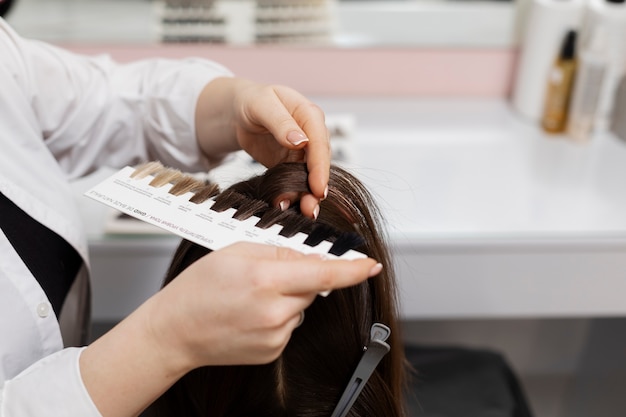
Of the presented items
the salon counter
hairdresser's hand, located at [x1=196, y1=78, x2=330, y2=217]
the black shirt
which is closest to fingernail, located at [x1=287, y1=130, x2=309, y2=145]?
hairdresser's hand, located at [x1=196, y1=78, x2=330, y2=217]

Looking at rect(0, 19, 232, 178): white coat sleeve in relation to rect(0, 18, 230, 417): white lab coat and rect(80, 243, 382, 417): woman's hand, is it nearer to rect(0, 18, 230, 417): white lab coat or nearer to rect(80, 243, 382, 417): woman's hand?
rect(0, 18, 230, 417): white lab coat

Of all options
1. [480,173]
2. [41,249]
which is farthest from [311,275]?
[480,173]

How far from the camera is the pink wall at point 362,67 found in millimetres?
1686

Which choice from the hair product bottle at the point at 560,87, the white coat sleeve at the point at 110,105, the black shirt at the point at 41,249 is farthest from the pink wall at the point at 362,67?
the black shirt at the point at 41,249

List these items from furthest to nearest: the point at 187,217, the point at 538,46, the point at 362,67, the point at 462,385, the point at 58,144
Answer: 1. the point at 362,67
2. the point at 538,46
3. the point at 462,385
4. the point at 58,144
5. the point at 187,217

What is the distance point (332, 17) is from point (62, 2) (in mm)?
677

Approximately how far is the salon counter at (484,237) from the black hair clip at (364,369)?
0.53 m

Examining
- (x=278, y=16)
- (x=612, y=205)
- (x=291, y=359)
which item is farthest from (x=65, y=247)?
(x=612, y=205)

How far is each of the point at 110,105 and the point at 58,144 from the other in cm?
10

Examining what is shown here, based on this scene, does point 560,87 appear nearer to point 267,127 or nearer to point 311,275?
point 267,127

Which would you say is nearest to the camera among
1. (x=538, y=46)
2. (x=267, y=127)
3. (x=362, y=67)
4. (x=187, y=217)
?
(x=187, y=217)

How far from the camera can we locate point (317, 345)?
78 centimetres

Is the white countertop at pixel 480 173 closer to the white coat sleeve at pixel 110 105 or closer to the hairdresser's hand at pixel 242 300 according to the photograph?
the white coat sleeve at pixel 110 105

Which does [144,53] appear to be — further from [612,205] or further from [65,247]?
[612,205]
